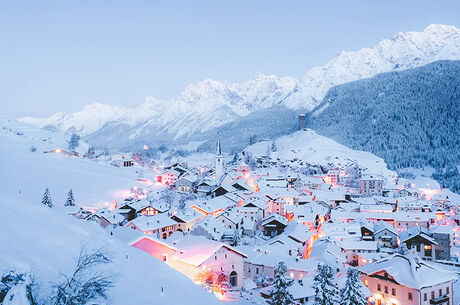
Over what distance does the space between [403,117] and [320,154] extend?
58255mm

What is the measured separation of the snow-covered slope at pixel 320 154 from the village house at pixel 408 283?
8204cm

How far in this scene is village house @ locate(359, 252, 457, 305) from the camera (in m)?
26.8

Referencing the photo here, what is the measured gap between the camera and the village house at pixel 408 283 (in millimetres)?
26797

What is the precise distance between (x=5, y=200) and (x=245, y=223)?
42125mm

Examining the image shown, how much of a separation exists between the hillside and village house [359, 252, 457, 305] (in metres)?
109

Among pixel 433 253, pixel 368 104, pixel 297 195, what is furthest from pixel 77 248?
pixel 368 104

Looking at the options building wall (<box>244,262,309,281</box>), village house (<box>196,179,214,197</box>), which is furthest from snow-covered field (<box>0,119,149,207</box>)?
building wall (<box>244,262,309,281</box>)

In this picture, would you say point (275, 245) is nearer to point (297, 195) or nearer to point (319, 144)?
point (297, 195)

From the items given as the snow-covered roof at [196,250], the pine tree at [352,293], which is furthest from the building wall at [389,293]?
the snow-covered roof at [196,250]

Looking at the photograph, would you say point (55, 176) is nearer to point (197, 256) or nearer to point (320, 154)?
point (197, 256)

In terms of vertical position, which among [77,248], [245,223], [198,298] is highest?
[77,248]

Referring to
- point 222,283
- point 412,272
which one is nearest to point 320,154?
point 412,272

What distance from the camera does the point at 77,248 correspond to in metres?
11.2

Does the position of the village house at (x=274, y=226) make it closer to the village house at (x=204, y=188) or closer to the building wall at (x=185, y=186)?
the village house at (x=204, y=188)
